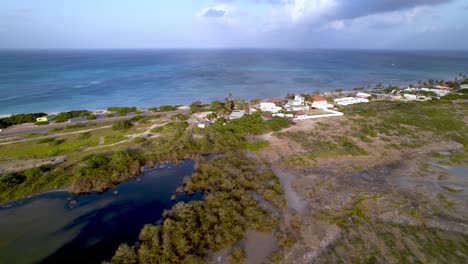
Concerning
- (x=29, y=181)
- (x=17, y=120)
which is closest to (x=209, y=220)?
(x=29, y=181)

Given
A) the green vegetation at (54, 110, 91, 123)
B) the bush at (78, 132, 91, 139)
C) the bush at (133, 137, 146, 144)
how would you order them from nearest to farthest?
1. the bush at (133, 137, 146, 144)
2. the bush at (78, 132, 91, 139)
3. the green vegetation at (54, 110, 91, 123)

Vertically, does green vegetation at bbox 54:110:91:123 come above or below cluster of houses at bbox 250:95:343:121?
below

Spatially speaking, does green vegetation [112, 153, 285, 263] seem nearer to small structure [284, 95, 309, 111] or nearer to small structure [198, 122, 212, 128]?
small structure [198, 122, 212, 128]

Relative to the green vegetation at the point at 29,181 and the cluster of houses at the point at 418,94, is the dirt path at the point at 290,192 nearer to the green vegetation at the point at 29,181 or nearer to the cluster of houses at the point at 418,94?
the green vegetation at the point at 29,181

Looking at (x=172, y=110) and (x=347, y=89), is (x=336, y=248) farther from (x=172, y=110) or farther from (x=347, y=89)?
(x=347, y=89)

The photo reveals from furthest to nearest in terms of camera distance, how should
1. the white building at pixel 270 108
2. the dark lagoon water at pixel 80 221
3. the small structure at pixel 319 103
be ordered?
the small structure at pixel 319 103, the white building at pixel 270 108, the dark lagoon water at pixel 80 221

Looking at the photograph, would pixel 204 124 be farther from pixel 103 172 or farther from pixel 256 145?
pixel 103 172

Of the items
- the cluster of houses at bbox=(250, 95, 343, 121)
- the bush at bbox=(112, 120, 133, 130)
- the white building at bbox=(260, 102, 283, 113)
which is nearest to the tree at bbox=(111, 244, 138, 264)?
the bush at bbox=(112, 120, 133, 130)

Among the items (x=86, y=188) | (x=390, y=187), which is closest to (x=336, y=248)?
(x=390, y=187)

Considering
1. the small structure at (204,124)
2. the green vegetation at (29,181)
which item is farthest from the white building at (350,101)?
the green vegetation at (29,181)
